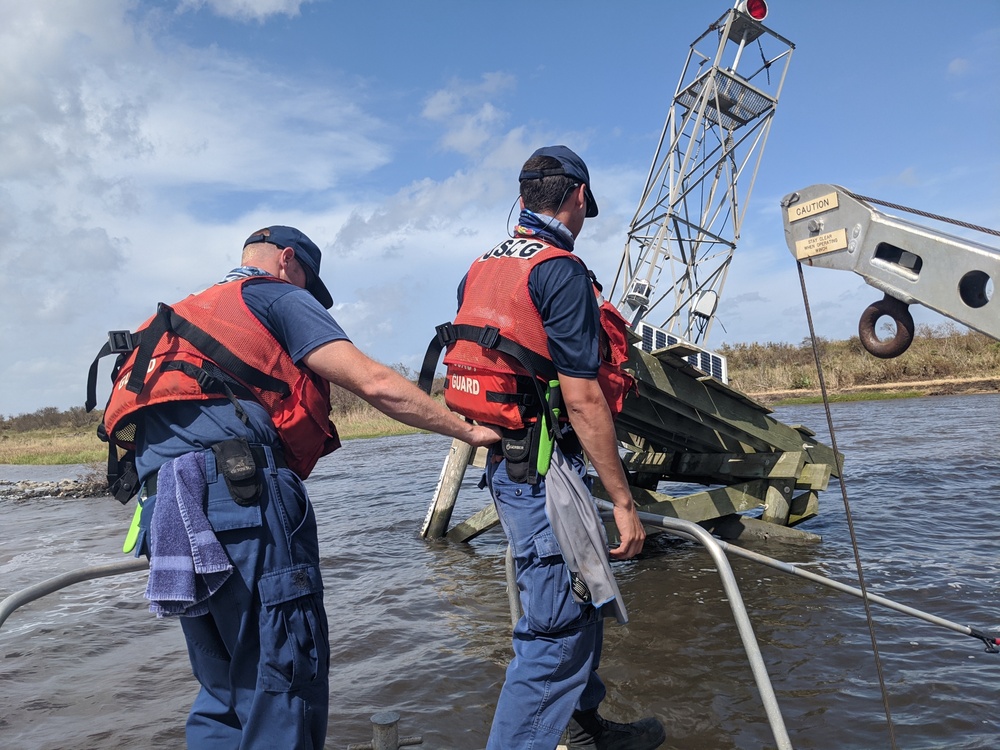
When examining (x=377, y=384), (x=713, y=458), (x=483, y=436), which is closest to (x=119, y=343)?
(x=377, y=384)

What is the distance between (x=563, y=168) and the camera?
3.03 m

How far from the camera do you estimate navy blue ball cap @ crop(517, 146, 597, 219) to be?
3039mm

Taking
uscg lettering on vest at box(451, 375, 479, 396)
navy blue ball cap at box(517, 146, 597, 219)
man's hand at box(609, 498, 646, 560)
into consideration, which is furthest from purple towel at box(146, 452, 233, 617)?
navy blue ball cap at box(517, 146, 597, 219)

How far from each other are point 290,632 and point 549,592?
0.93 metres

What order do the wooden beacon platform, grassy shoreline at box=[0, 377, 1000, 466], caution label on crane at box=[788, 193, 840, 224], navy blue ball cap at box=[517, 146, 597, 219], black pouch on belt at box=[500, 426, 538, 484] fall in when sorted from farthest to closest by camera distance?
grassy shoreline at box=[0, 377, 1000, 466], the wooden beacon platform, navy blue ball cap at box=[517, 146, 597, 219], black pouch on belt at box=[500, 426, 538, 484], caution label on crane at box=[788, 193, 840, 224]

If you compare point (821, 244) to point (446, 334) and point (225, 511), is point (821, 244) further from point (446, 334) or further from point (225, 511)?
point (225, 511)

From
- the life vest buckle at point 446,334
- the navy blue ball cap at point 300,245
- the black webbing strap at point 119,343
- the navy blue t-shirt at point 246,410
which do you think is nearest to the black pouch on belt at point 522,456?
the life vest buckle at point 446,334

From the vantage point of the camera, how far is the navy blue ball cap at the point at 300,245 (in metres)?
2.86

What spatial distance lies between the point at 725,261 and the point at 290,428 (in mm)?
13006

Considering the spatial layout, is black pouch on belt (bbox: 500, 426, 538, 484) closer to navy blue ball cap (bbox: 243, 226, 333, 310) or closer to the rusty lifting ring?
navy blue ball cap (bbox: 243, 226, 333, 310)

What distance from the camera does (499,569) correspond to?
7.11m

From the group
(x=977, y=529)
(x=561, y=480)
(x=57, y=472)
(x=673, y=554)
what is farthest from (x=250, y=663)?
(x=57, y=472)

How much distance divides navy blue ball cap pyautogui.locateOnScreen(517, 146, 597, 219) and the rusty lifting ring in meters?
1.31

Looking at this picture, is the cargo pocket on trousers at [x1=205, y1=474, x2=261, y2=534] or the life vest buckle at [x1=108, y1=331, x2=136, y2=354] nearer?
the cargo pocket on trousers at [x1=205, y1=474, x2=261, y2=534]
